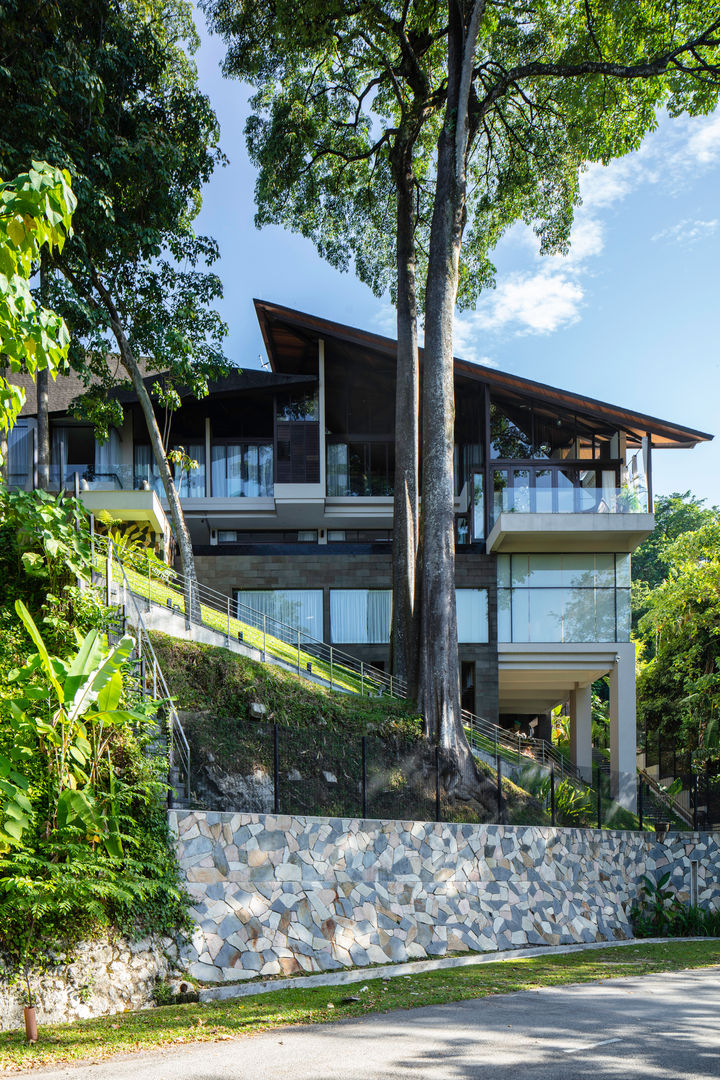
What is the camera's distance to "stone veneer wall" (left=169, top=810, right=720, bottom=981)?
10.9 metres

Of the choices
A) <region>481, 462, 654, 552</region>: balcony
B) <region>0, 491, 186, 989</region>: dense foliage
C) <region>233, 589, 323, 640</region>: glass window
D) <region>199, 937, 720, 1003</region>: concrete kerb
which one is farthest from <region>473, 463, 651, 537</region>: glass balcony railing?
<region>0, 491, 186, 989</region>: dense foliage

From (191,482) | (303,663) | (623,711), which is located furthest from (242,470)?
(623,711)

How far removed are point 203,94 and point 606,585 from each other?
16.4 meters

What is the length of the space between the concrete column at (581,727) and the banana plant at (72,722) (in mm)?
21344

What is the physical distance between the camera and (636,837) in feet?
67.3

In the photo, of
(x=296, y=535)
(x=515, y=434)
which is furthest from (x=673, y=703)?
(x=296, y=535)

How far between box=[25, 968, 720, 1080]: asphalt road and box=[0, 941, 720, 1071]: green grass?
0.33 meters

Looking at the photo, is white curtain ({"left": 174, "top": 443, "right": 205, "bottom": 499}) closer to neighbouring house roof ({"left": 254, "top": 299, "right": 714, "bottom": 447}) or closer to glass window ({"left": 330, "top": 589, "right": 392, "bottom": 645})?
neighbouring house roof ({"left": 254, "top": 299, "right": 714, "bottom": 447})

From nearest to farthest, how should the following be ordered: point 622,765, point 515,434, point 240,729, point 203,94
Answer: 1. point 240,729
2. point 203,94
3. point 622,765
4. point 515,434

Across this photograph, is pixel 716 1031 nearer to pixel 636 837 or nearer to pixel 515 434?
pixel 636 837

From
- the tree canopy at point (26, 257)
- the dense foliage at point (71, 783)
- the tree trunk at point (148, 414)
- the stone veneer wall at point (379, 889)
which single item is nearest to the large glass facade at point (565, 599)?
the stone veneer wall at point (379, 889)

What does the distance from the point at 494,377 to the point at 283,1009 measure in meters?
21.5

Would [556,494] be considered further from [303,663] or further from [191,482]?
[191,482]

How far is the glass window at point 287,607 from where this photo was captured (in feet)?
90.1
